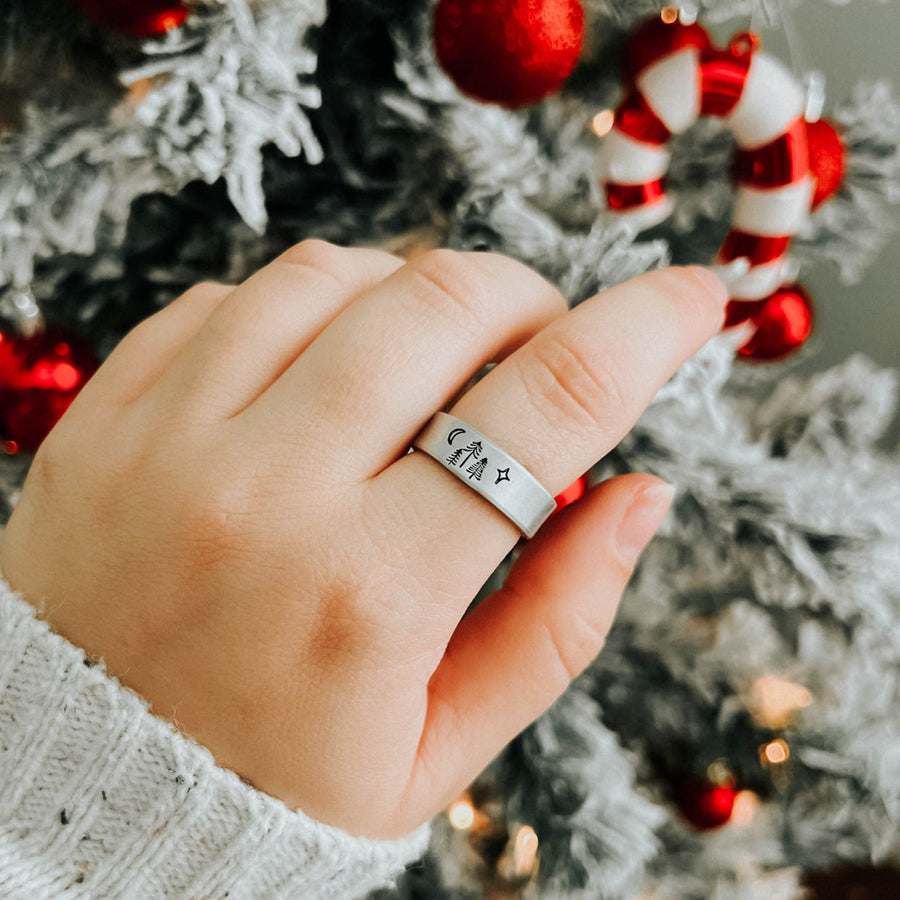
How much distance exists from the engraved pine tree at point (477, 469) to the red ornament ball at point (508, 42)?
31 cm

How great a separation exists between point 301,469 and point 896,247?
1082 mm

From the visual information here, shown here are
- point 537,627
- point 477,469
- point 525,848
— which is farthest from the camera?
point 525,848

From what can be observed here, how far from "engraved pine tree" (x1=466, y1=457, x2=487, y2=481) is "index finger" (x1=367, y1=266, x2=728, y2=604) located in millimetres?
13

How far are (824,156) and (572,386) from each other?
413 mm

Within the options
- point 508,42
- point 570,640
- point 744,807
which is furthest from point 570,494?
point 744,807

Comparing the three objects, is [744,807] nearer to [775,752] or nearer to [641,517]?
[775,752]

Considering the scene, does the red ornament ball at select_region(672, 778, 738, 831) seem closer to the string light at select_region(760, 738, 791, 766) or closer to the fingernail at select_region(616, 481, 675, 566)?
the string light at select_region(760, 738, 791, 766)

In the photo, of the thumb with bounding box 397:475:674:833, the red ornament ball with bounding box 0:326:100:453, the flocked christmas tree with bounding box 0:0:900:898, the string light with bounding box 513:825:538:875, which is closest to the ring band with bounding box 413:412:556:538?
the thumb with bounding box 397:475:674:833

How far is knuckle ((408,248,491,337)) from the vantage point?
46 centimetres

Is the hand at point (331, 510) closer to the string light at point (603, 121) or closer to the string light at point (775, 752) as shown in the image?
the string light at point (603, 121)

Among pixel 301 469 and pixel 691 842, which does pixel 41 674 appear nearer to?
pixel 301 469

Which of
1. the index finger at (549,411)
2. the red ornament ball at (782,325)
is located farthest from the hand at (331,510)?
the red ornament ball at (782,325)

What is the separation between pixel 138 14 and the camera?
0.49m

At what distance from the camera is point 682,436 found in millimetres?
676
